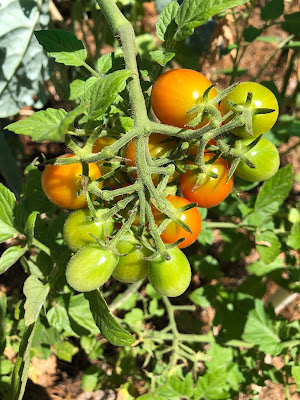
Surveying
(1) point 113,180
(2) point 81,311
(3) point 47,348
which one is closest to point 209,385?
(2) point 81,311

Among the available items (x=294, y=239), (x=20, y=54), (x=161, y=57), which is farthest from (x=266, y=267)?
(x=20, y=54)

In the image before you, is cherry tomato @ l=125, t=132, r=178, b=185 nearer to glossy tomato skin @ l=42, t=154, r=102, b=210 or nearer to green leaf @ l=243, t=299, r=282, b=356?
glossy tomato skin @ l=42, t=154, r=102, b=210

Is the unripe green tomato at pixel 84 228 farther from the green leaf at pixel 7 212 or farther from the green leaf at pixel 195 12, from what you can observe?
the green leaf at pixel 195 12

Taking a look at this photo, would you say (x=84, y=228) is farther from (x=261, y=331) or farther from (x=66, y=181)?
(x=261, y=331)

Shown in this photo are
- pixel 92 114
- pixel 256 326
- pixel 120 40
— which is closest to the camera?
pixel 92 114

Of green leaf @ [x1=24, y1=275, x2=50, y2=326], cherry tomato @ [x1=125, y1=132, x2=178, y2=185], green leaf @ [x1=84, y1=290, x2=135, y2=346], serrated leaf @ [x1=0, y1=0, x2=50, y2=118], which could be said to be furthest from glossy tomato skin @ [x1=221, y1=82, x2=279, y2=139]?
serrated leaf @ [x1=0, y1=0, x2=50, y2=118]

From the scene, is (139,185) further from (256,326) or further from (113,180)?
(256,326)
